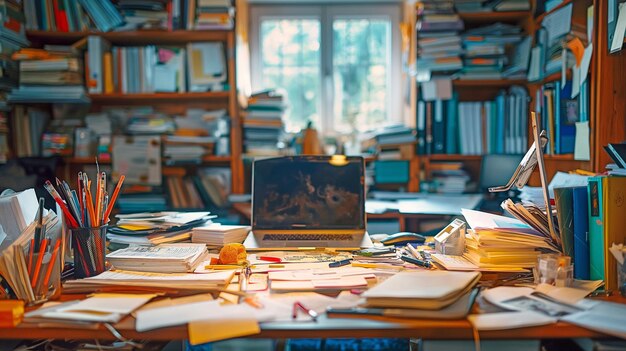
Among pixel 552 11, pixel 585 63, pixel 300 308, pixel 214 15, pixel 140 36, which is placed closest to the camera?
pixel 300 308

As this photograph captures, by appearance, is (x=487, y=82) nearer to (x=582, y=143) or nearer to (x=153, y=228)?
(x=582, y=143)

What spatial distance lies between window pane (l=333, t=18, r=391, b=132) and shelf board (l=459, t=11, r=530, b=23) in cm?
59

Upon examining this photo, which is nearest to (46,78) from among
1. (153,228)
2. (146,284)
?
(153,228)

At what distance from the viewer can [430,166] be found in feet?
10.1

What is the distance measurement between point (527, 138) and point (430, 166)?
1.85ft

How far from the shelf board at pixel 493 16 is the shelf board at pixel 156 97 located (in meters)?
1.51

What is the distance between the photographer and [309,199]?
1700 mm

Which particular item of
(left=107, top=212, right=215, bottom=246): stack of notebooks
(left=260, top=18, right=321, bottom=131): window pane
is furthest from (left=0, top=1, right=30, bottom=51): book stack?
(left=107, top=212, right=215, bottom=246): stack of notebooks

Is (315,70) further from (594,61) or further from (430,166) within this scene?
(594,61)

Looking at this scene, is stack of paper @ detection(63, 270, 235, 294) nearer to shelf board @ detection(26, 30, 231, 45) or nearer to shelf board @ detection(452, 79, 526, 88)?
shelf board @ detection(26, 30, 231, 45)

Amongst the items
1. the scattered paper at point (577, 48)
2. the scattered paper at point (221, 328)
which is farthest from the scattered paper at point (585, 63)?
the scattered paper at point (221, 328)

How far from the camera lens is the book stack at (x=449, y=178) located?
3006 millimetres

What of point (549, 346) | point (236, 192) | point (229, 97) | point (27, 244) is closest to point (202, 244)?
→ point (27, 244)

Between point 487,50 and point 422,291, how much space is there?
7.64 feet
